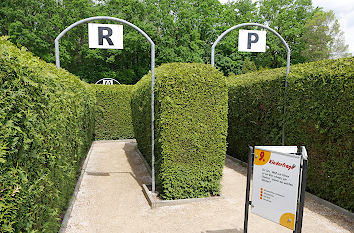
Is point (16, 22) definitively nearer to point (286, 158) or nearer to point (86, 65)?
point (86, 65)

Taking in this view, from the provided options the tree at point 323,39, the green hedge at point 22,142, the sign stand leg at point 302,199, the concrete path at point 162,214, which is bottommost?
the concrete path at point 162,214

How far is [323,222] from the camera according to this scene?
4.70 m

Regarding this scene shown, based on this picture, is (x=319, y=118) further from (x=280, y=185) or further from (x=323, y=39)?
(x=323, y=39)

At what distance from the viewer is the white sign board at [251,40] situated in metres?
6.39

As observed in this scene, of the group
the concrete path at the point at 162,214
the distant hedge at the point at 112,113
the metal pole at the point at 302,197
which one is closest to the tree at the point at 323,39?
the distant hedge at the point at 112,113

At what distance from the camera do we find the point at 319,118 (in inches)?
221

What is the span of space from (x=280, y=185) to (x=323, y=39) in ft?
95.2

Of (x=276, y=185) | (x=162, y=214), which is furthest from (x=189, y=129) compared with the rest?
(x=276, y=185)

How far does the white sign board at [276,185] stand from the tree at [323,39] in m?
27.8

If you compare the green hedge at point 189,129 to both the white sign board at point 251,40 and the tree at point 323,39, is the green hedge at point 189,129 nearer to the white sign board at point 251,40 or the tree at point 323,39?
the white sign board at point 251,40

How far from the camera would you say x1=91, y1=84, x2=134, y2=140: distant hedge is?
48.1ft

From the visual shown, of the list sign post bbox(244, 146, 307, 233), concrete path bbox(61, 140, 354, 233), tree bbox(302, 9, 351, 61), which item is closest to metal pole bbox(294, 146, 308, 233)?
sign post bbox(244, 146, 307, 233)

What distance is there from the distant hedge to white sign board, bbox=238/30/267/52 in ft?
32.3

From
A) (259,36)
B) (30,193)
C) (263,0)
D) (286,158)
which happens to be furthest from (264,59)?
(30,193)
